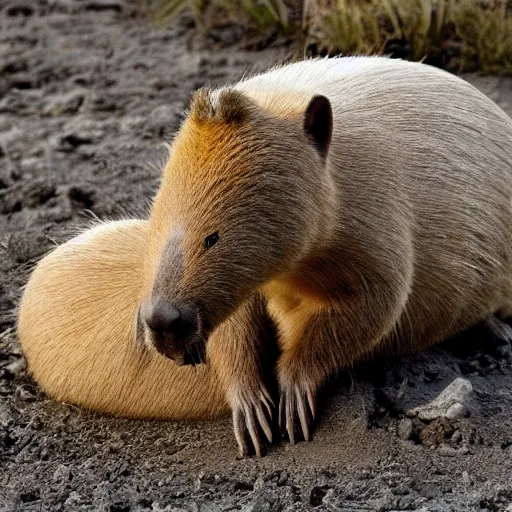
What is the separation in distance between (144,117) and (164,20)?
1547 millimetres

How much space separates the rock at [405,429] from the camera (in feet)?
12.5

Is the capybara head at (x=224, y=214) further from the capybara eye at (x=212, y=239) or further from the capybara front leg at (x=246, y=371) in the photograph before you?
the capybara front leg at (x=246, y=371)

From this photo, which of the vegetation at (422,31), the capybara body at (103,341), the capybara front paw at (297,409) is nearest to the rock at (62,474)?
the capybara body at (103,341)

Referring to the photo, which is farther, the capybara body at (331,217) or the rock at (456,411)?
the rock at (456,411)

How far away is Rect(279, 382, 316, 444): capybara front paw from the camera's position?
384 centimetres

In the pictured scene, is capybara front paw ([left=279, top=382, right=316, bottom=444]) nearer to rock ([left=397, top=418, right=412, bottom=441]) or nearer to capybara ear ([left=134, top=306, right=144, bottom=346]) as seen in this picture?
rock ([left=397, top=418, right=412, bottom=441])

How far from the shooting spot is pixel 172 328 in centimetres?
327

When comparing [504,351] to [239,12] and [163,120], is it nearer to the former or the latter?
[163,120]

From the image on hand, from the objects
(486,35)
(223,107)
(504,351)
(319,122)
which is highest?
(223,107)

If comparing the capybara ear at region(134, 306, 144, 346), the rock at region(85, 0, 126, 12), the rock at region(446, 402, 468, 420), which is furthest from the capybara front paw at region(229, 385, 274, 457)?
the rock at region(85, 0, 126, 12)

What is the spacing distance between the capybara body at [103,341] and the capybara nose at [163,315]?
723 mm

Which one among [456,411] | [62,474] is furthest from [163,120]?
[456,411]

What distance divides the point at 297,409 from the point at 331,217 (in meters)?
0.73

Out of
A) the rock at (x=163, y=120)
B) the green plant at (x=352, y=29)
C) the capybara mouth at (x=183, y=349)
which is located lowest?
the rock at (x=163, y=120)
